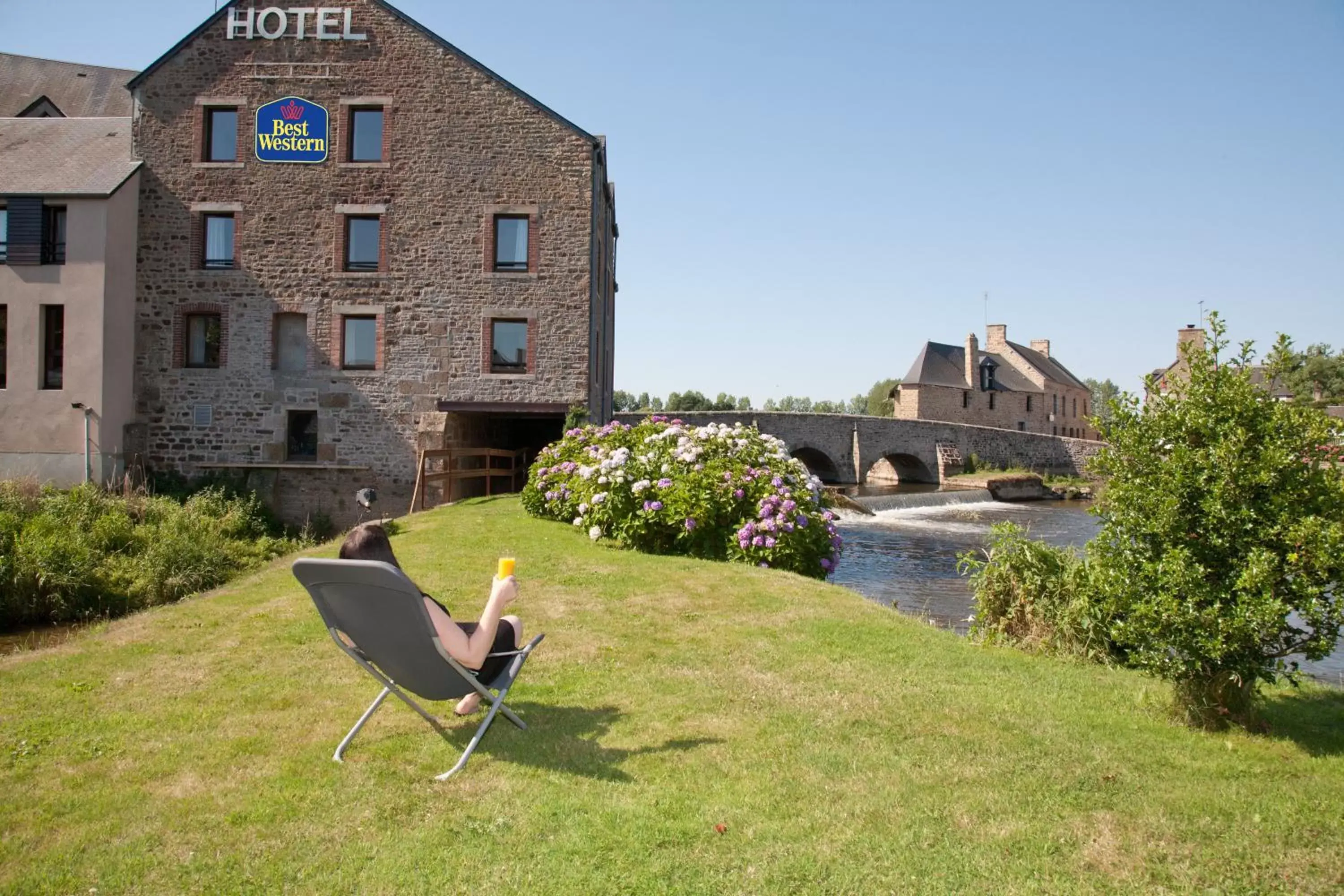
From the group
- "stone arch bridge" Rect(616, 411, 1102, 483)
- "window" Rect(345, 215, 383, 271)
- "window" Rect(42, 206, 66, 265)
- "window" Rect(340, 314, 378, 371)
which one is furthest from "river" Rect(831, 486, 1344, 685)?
"window" Rect(42, 206, 66, 265)

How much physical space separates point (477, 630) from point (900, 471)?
131ft

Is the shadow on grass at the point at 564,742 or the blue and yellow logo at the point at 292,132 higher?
the blue and yellow logo at the point at 292,132

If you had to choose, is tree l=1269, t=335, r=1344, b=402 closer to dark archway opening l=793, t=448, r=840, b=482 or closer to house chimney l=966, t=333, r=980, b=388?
house chimney l=966, t=333, r=980, b=388

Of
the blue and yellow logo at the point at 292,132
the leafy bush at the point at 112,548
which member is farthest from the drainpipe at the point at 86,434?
the blue and yellow logo at the point at 292,132

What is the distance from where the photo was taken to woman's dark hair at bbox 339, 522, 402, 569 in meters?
4.34

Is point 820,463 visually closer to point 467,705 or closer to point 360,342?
point 360,342

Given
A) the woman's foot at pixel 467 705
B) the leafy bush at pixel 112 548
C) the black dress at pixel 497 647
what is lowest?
the leafy bush at pixel 112 548

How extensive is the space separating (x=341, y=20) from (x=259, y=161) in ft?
11.5

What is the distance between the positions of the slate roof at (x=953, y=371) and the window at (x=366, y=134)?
36.6m

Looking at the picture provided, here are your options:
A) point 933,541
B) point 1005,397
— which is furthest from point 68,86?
point 1005,397

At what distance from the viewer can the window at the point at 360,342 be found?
19.2m

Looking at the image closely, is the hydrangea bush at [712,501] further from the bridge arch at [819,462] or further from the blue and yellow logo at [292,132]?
the bridge arch at [819,462]

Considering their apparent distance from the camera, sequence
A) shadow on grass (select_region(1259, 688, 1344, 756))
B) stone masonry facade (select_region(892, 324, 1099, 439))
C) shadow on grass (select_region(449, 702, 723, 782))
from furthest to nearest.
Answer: stone masonry facade (select_region(892, 324, 1099, 439))
shadow on grass (select_region(1259, 688, 1344, 756))
shadow on grass (select_region(449, 702, 723, 782))

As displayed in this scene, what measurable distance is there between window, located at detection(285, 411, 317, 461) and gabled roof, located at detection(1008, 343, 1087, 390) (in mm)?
49602
